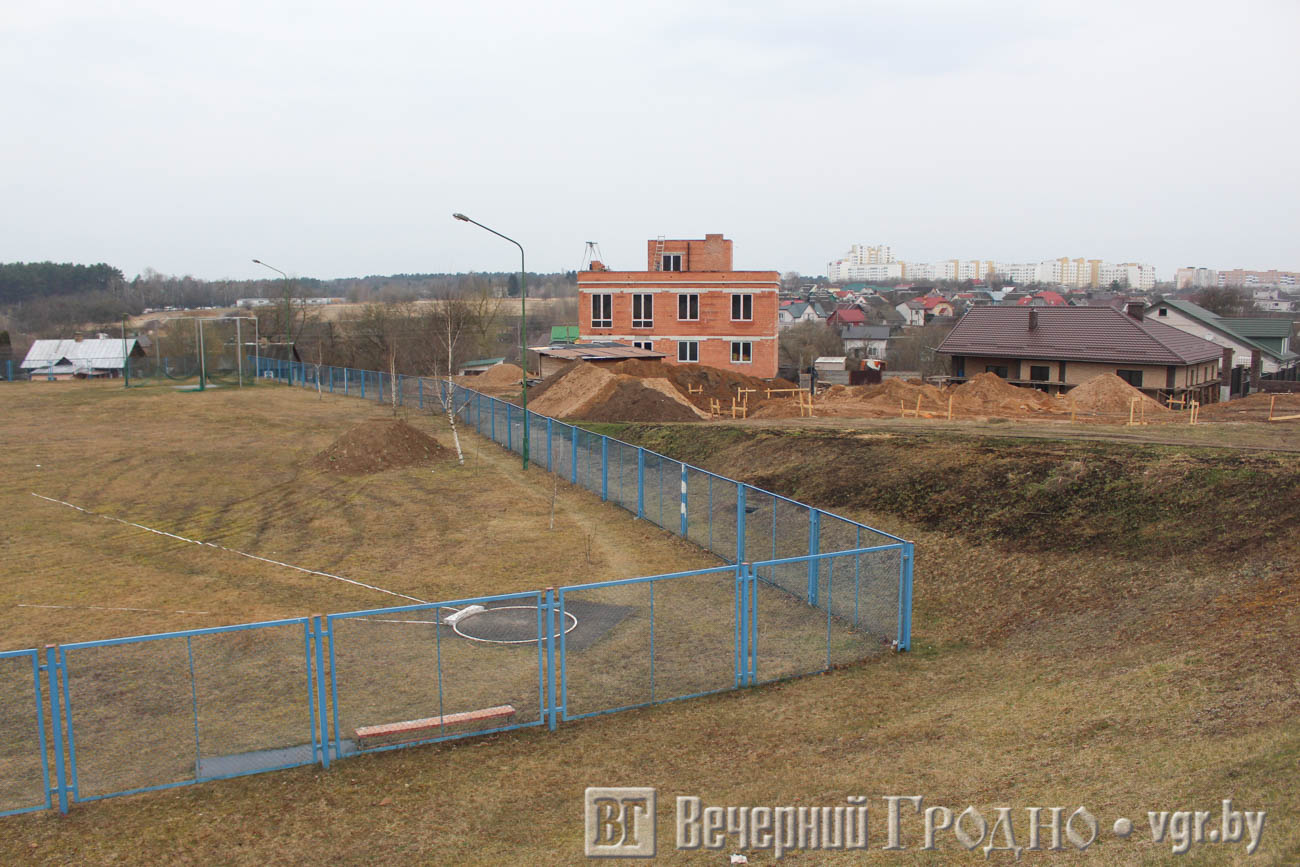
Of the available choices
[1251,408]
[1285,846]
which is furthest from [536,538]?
[1251,408]

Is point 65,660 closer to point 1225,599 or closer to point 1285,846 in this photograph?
point 1285,846

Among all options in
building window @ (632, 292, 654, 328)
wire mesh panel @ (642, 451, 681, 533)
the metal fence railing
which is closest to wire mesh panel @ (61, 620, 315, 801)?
the metal fence railing

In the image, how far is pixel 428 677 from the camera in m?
12.9

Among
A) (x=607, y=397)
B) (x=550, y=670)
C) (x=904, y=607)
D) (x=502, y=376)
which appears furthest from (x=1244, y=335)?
(x=550, y=670)

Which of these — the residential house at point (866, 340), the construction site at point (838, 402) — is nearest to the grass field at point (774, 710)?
the construction site at point (838, 402)

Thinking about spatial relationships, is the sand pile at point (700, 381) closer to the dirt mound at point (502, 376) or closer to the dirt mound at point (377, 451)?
the dirt mound at point (377, 451)

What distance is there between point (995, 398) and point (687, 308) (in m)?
24.3

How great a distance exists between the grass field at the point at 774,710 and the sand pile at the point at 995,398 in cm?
1988

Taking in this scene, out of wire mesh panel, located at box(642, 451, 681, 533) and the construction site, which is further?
the construction site

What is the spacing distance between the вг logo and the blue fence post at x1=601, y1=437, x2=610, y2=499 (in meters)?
16.8

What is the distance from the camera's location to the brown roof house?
164 ft

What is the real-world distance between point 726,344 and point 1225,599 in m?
47.9

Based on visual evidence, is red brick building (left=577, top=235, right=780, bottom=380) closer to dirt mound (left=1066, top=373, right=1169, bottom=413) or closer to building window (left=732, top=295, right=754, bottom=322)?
building window (left=732, top=295, right=754, bottom=322)

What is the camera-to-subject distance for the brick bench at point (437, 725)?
11328 mm
